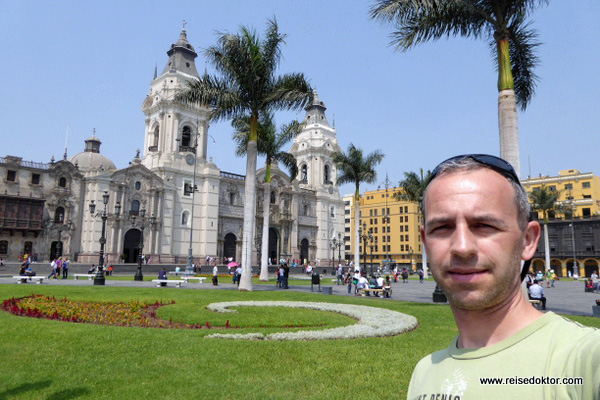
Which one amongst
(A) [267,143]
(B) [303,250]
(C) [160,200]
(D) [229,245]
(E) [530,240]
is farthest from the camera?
(B) [303,250]

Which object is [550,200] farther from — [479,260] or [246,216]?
[479,260]

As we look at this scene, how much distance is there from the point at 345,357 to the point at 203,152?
153ft

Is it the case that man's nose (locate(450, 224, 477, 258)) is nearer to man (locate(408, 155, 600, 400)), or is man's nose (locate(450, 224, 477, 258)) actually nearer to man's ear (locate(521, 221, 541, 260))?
man (locate(408, 155, 600, 400))

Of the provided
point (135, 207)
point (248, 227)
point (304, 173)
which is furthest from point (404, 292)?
point (304, 173)

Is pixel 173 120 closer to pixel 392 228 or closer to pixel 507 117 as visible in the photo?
pixel 507 117

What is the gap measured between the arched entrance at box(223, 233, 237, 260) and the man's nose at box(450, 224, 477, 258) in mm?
52450

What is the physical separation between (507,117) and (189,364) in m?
9.91

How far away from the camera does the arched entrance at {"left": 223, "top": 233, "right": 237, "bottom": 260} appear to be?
173ft

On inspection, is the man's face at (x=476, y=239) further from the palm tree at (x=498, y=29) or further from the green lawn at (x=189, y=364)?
the palm tree at (x=498, y=29)

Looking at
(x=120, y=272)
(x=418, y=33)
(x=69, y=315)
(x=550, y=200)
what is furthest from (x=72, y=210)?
(x=550, y=200)

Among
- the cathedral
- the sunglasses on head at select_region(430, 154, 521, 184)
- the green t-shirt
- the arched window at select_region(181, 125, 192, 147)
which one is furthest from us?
the arched window at select_region(181, 125, 192, 147)

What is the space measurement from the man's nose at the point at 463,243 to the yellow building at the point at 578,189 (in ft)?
223

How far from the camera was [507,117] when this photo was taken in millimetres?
A: 10969

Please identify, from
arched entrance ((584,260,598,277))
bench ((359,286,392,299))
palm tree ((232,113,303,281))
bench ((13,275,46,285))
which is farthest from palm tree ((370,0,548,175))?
arched entrance ((584,260,598,277))
